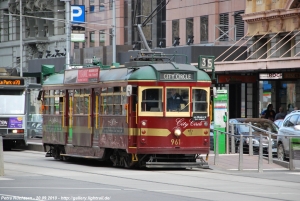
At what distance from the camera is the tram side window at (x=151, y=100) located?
2423 cm

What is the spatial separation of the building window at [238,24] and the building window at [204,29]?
2.46 meters

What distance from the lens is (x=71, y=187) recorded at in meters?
18.5

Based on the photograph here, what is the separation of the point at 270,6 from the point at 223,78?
4193mm

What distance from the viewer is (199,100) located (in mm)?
24656

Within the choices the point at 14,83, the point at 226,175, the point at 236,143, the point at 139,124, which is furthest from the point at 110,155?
the point at 14,83

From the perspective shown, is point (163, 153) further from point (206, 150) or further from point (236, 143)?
point (236, 143)

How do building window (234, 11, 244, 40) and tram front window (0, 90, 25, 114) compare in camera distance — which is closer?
tram front window (0, 90, 25, 114)

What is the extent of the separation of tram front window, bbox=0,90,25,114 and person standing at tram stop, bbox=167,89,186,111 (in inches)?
538

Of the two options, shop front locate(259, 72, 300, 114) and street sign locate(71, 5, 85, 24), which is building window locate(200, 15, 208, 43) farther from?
street sign locate(71, 5, 85, 24)

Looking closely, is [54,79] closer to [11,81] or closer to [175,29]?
[11,81]

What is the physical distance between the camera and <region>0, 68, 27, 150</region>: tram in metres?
36.3

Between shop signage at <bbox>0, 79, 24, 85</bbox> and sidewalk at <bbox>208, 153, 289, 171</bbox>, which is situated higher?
shop signage at <bbox>0, 79, 24, 85</bbox>

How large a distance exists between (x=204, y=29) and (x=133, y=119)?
1107 inches

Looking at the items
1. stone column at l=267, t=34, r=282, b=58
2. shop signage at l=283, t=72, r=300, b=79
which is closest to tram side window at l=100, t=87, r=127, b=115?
shop signage at l=283, t=72, r=300, b=79
